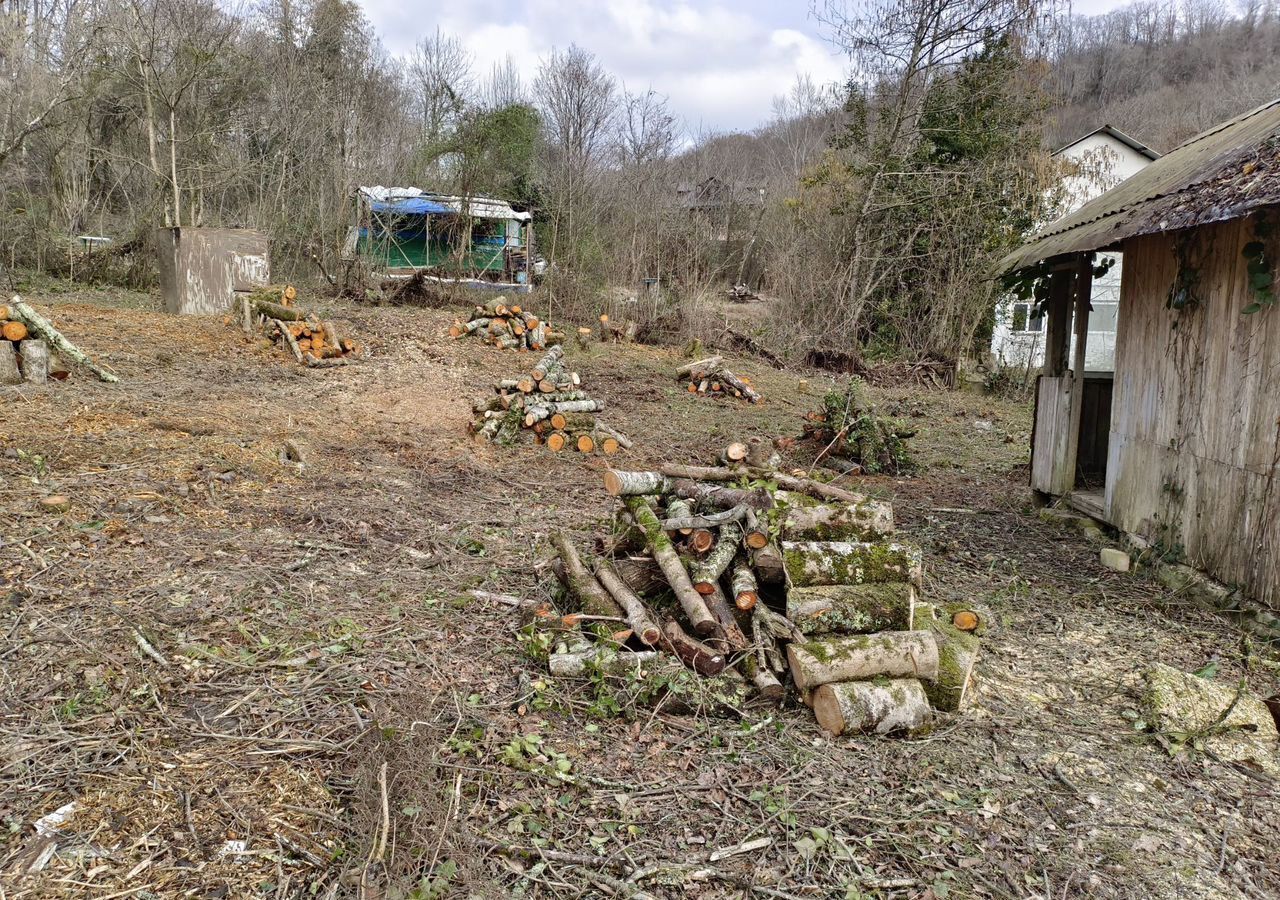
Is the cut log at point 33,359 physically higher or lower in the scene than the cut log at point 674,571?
higher

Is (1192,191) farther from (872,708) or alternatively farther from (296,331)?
(296,331)

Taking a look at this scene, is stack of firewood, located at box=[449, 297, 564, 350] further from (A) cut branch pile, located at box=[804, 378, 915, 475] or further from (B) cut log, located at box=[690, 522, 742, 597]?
(B) cut log, located at box=[690, 522, 742, 597]

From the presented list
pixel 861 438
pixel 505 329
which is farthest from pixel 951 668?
pixel 505 329

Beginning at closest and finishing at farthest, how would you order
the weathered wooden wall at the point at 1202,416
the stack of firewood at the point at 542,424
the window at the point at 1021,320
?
the weathered wooden wall at the point at 1202,416 → the stack of firewood at the point at 542,424 → the window at the point at 1021,320

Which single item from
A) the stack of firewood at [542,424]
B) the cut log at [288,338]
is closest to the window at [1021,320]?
the stack of firewood at [542,424]

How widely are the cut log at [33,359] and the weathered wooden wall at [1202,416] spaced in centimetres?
1053

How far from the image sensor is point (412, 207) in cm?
1927

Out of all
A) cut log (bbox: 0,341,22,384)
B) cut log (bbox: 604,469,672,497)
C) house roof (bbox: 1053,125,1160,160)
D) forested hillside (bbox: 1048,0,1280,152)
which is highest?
forested hillside (bbox: 1048,0,1280,152)

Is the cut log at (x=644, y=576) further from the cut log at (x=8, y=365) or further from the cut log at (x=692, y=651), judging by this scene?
the cut log at (x=8, y=365)

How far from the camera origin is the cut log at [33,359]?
8328 millimetres

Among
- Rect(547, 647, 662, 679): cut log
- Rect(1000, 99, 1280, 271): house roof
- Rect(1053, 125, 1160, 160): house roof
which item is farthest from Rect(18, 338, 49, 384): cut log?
Rect(1053, 125, 1160, 160): house roof

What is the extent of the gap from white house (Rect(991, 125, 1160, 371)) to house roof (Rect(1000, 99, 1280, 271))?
35.0ft

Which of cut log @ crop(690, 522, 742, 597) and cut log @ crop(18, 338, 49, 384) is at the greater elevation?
cut log @ crop(18, 338, 49, 384)

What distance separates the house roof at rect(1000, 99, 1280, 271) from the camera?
4.73 meters
